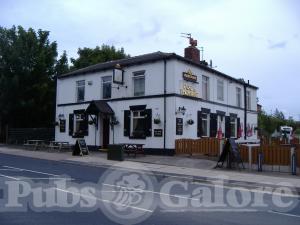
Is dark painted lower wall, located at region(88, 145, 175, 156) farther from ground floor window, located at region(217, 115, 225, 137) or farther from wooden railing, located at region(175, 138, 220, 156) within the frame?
ground floor window, located at region(217, 115, 225, 137)

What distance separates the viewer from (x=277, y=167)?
62.4 feet

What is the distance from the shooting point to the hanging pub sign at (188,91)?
85.2ft

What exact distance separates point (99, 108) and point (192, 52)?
765 cm

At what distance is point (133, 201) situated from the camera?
1069 cm

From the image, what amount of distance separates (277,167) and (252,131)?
17482 mm

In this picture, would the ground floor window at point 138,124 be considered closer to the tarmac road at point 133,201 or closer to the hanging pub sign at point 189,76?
the hanging pub sign at point 189,76

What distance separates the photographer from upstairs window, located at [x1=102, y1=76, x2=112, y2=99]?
1152 inches

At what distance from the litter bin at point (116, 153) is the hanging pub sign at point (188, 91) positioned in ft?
18.0

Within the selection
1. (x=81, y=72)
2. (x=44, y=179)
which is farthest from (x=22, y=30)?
(x=44, y=179)

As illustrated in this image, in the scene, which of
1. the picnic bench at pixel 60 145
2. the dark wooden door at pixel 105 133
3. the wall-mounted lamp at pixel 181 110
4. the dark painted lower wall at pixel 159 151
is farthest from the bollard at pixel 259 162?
the picnic bench at pixel 60 145

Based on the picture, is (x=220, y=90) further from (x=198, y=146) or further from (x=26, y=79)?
(x=26, y=79)

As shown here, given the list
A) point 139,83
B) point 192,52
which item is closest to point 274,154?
point 139,83

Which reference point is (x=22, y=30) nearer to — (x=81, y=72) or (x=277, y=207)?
(x=81, y=72)

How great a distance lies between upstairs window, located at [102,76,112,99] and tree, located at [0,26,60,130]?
434 inches
